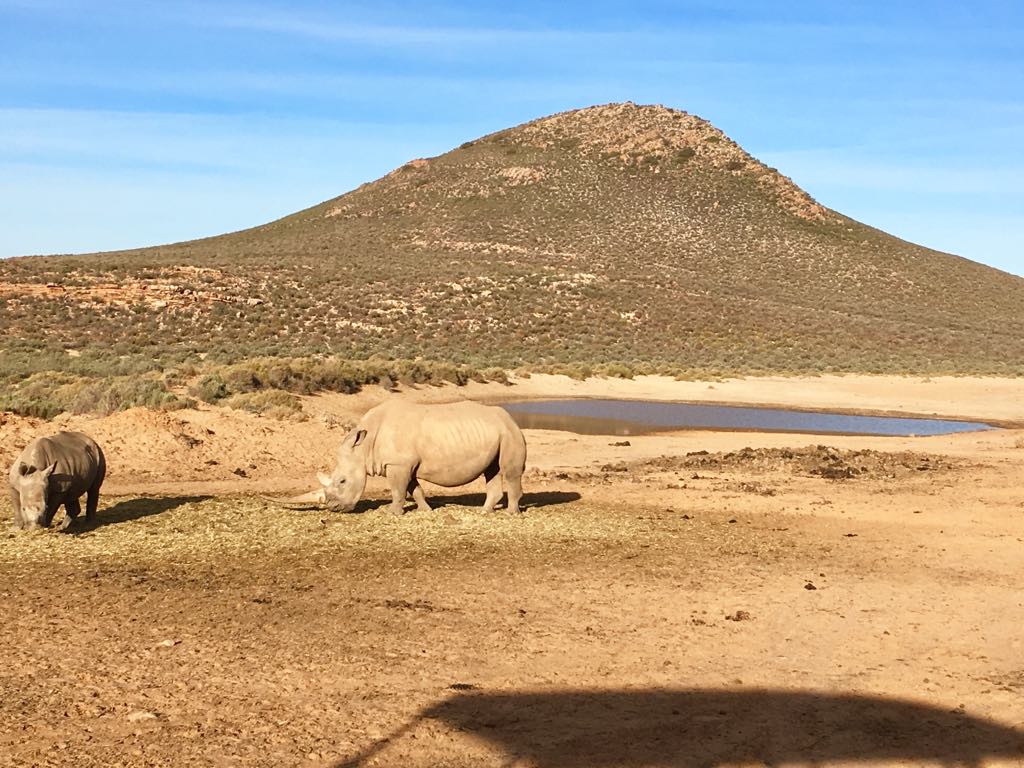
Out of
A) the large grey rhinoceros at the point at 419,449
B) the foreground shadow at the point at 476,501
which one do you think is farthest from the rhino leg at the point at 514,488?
the foreground shadow at the point at 476,501

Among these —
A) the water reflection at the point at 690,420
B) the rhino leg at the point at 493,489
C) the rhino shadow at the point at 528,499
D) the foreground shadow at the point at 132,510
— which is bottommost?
the foreground shadow at the point at 132,510

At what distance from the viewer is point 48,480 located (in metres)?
13.2

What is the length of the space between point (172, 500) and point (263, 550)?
4568mm

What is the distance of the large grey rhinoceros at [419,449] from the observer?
14.8m

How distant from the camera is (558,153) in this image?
396 feet

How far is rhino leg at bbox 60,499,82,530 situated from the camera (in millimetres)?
13922

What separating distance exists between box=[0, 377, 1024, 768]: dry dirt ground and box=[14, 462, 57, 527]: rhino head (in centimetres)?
26

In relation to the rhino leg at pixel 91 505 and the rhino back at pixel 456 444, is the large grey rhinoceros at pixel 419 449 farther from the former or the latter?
the rhino leg at pixel 91 505

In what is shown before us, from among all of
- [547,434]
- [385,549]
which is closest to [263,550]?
[385,549]

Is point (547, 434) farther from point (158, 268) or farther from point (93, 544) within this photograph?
point (158, 268)

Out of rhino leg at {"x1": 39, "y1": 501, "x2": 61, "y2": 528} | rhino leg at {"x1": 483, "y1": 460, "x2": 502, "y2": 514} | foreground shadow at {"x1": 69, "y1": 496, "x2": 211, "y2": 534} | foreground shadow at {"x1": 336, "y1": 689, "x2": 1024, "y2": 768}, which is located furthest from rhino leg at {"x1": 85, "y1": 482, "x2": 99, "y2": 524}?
foreground shadow at {"x1": 336, "y1": 689, "x2": 1024, "y2": 768}

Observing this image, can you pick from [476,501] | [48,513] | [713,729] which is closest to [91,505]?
[48,513]

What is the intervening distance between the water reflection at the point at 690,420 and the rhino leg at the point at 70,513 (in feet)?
57.5

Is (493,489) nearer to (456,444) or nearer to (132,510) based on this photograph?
(456,444)
